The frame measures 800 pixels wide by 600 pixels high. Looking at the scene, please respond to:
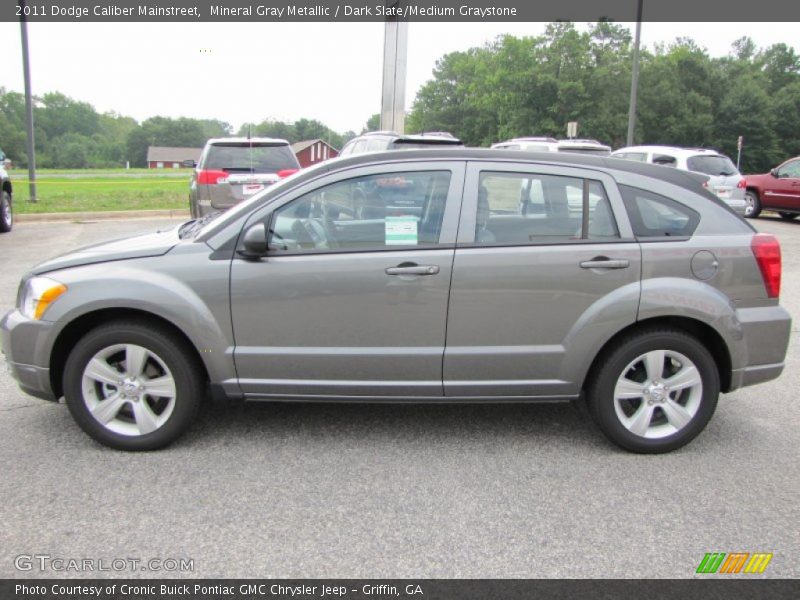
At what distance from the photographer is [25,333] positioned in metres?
3.62

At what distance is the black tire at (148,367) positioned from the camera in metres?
3.57

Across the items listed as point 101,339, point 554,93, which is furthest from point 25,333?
point 554,93

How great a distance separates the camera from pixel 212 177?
393 inches

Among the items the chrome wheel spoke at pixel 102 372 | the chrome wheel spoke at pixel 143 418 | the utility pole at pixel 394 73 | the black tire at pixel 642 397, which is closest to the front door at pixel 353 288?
the chrome wheel spoke at pixel 143 418

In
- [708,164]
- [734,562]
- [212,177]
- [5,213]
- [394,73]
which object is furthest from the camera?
[394,73]

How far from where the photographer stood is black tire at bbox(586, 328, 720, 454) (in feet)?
11.9

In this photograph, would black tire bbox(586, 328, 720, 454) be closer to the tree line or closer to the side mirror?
the side mirror

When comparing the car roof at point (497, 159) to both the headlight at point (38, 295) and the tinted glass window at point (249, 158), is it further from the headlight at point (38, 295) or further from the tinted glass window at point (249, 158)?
the tinted glass window at point (249, 158)

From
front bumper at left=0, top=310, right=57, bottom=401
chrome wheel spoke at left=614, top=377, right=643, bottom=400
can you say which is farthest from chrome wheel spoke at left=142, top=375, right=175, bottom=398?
chrome wheel spoke at left=614, top=377, right=643, bottom=400

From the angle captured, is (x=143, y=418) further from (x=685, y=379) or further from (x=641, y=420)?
(x=685, y=379)

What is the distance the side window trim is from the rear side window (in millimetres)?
56

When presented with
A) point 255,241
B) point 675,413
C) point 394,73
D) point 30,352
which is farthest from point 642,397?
point 394,73

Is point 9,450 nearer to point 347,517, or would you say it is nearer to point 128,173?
point 347,517

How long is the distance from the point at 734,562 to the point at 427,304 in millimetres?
1844
